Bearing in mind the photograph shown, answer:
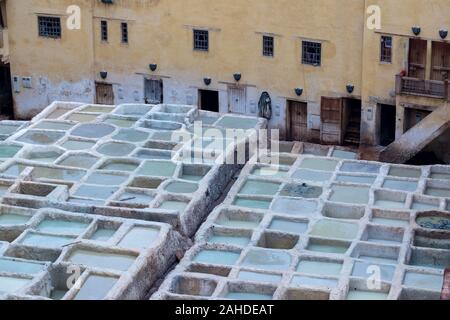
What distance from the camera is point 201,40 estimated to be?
52.7m

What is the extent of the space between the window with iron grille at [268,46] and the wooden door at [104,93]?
7.98m

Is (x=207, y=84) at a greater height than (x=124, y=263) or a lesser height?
greater

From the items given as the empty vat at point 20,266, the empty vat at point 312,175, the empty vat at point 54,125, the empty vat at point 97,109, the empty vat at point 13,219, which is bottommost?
the empty vat at point 20,266

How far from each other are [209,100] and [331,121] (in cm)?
600

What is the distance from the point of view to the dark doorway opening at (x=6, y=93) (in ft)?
189

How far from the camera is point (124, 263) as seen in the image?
3581 centimetres

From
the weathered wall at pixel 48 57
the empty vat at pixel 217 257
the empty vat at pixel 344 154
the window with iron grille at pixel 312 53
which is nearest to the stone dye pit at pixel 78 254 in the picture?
the empty vat at pixel 217 257

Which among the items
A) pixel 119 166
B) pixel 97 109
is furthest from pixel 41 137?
pixel 119 166

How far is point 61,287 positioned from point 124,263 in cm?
202

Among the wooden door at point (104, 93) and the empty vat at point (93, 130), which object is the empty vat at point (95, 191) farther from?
the wooden door at point (104, 93)

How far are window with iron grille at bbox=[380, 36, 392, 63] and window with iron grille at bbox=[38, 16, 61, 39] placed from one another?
15.4 metres

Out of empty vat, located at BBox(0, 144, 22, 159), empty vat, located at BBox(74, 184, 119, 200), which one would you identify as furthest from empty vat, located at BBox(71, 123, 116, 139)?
empty vat, located at BBox(74, 184, 119, 200)
